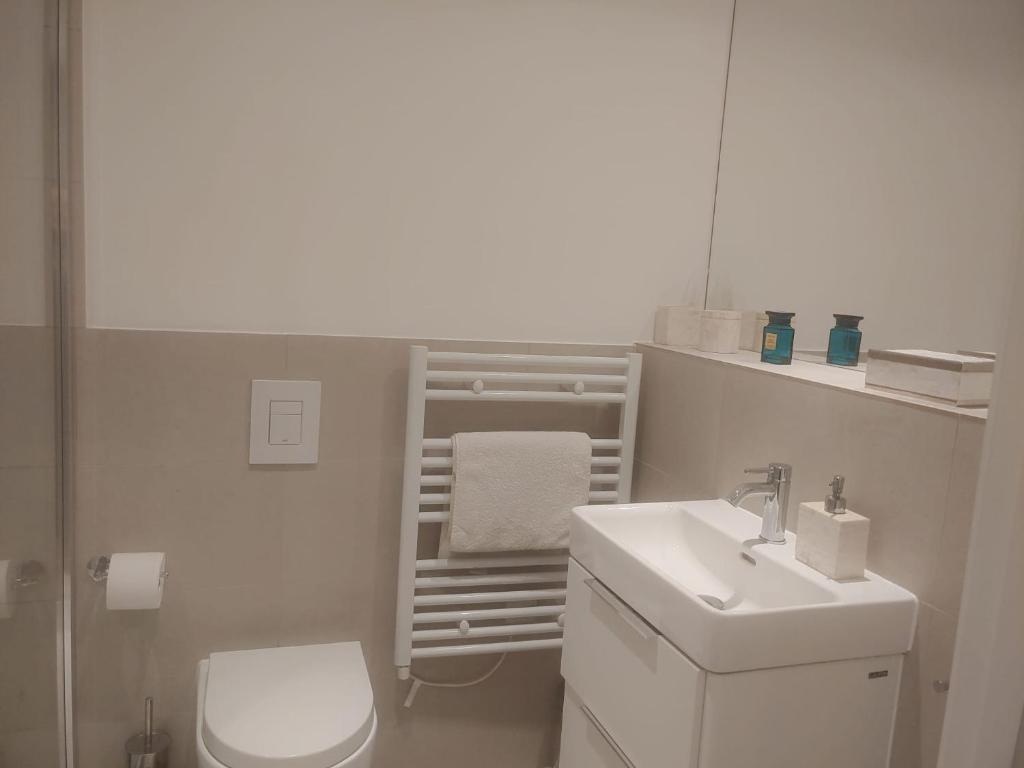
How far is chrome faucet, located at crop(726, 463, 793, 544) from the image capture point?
154 centimetres

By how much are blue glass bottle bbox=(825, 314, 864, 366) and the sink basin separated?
0.37 metres

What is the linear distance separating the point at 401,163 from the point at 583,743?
1.29 metres

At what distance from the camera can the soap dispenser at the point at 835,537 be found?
4.50 feet

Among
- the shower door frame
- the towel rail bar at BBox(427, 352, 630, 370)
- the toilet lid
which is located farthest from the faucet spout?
the shower door frame

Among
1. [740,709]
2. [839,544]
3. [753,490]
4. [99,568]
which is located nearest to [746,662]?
[740,709]

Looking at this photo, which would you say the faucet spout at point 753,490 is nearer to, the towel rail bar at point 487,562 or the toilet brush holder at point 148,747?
the towel rail bar at point 487,562

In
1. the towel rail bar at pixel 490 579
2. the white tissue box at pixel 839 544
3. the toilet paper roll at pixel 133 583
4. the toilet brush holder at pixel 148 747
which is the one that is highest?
the white tissue box at pixel 839 544

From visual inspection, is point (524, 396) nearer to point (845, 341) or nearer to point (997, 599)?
point (845, 341)

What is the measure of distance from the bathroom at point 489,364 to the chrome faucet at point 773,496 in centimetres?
1

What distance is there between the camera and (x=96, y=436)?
1.86m

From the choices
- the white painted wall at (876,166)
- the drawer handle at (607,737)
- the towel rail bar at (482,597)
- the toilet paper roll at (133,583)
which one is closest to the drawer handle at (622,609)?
the drawer handle at (607,737)

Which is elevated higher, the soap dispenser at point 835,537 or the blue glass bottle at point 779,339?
the blue glass bottle at point 779,339

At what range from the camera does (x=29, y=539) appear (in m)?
1.51

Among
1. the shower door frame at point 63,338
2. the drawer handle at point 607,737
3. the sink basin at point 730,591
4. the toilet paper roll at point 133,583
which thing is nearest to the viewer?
the sink basin at point 730,591
